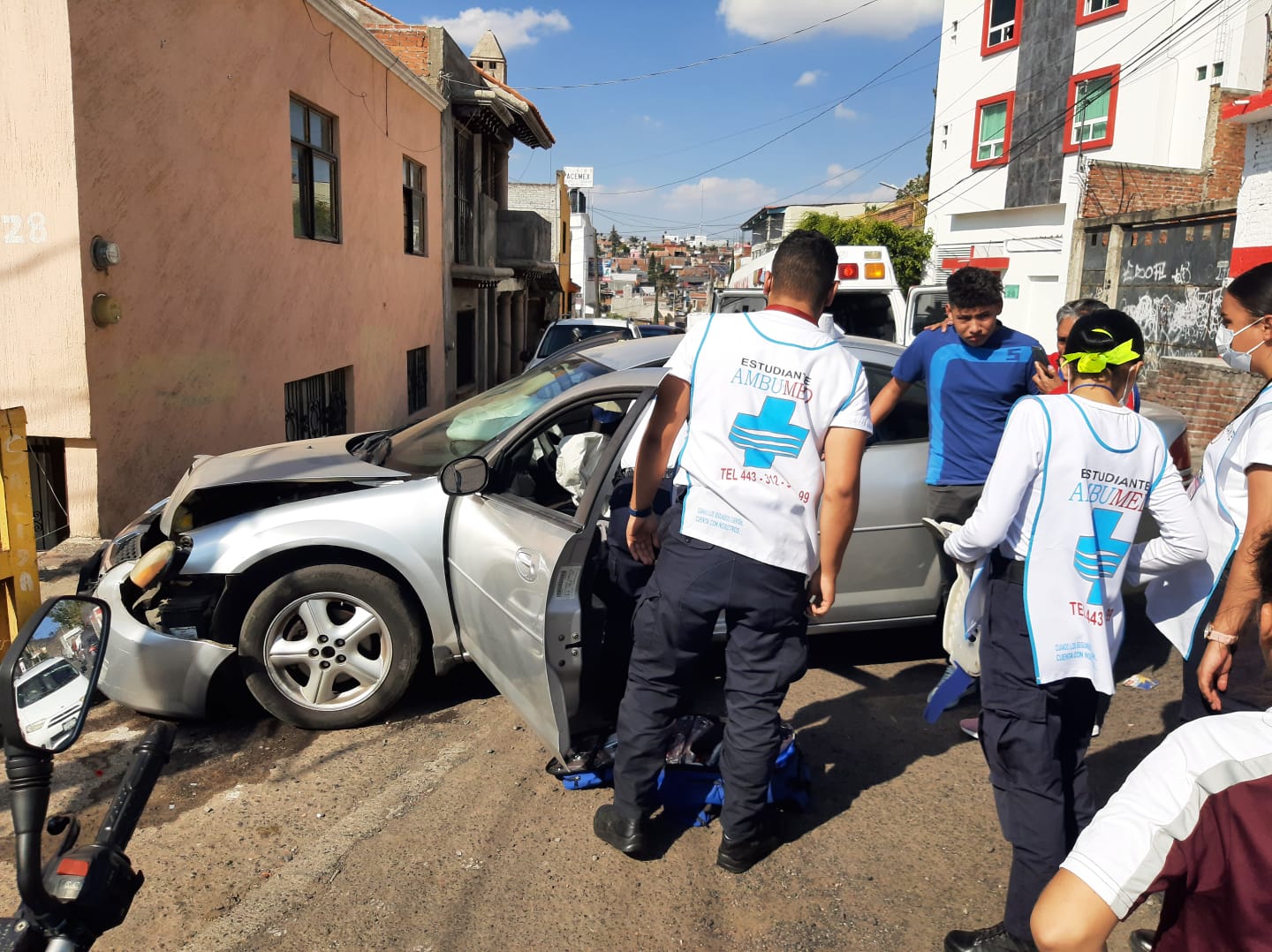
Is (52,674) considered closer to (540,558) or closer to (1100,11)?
(540,558)

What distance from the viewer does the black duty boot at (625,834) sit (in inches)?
124

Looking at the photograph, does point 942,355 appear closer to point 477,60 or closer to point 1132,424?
point 1132,424

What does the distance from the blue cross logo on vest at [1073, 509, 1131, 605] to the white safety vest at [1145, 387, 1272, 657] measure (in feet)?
0.98

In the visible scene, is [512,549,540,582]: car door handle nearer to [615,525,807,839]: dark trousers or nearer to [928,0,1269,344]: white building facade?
[615,525,807,839]: dark trousers

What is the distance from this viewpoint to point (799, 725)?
13.7 ft

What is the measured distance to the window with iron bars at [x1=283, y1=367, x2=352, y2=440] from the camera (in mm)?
10508

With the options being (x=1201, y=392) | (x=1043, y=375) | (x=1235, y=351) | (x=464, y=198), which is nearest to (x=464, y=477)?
(x=1043, y=375)

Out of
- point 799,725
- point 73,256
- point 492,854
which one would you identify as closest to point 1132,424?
point 799,725

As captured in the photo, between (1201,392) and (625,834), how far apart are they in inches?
450

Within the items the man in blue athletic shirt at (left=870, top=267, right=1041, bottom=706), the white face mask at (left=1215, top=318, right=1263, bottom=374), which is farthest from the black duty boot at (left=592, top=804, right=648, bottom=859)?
the white face mask at (left=1215, top=318, right=1263, bottom=374)

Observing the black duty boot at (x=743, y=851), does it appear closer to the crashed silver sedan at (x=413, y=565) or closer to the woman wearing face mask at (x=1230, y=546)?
the crashed silver sedan at (x=413, y=565)

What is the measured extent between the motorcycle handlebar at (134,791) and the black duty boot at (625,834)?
5.74 ft

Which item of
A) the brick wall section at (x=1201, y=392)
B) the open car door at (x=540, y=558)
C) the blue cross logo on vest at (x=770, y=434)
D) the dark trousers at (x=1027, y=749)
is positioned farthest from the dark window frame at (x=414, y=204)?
the dark trousers at (x=1027, y=749)

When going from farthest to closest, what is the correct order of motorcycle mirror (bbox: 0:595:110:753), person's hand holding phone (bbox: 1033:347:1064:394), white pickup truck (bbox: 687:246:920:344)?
white pickup truck (bbox: 687:246:920:344) → person's hand holding phone (bbox: 1033:347:1064:394) → motorcycle mirror (bbox: 0:595:110:753)
